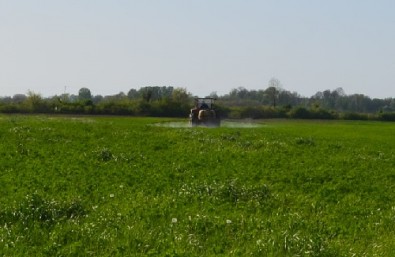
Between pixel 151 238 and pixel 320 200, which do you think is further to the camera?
pixel 320 200

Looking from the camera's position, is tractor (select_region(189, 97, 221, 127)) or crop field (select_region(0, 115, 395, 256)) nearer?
crop field (select_region(0, 115, 395, 256))

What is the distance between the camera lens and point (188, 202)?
13.8 m

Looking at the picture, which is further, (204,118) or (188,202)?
(204,118)

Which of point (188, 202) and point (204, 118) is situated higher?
point (204, 118)

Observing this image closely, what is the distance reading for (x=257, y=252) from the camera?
986 centimetres

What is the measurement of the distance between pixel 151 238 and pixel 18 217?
3348 millimetres

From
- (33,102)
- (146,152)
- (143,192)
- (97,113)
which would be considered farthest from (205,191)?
(33,102)

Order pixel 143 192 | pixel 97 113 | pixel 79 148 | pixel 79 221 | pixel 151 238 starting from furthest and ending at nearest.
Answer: pixel 97 113, pixel 79 148, pixel 143 192, pixel 79 221, pixel 151 238

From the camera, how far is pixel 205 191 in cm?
1507

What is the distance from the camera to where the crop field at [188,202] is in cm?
1009

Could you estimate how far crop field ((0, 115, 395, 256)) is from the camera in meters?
10.1

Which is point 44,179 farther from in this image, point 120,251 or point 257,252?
point 257,252

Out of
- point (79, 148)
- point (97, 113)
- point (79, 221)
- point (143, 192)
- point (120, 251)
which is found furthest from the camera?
point (97, 113)

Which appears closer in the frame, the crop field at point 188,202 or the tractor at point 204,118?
the crop field at point 188,202
